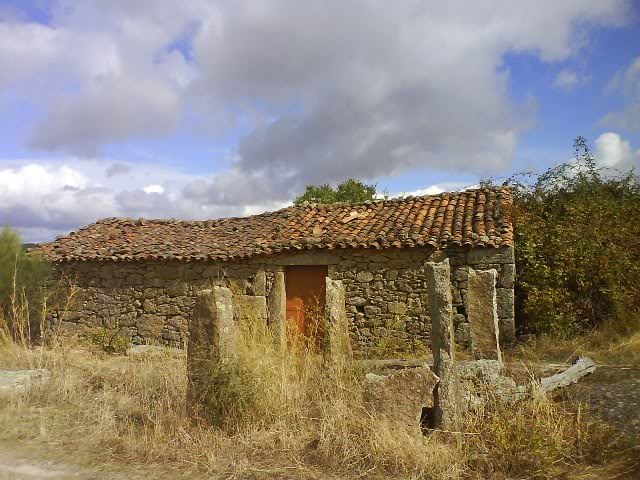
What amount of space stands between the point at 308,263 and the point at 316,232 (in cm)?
81

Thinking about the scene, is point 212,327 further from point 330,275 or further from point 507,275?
point 507,275

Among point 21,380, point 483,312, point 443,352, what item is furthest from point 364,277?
point 21,380

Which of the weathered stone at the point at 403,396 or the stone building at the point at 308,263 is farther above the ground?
the stone building at the point at 308,263

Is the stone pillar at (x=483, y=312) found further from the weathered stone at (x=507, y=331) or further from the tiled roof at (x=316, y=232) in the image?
the weathered stone at (x=507, y=331)

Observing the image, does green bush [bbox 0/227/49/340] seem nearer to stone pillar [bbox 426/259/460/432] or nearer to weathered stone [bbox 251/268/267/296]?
weathered stone [bbox 251/268/267/296]

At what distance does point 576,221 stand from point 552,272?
144 centimetres

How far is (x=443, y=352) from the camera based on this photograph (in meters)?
5.17

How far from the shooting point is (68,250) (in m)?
14.9

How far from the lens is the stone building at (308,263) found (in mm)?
11297

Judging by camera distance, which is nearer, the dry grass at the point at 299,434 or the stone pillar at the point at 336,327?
the dry grass at the point at 299,434

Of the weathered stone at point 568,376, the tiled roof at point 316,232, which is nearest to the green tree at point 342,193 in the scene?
the tiled roof at point 316,232

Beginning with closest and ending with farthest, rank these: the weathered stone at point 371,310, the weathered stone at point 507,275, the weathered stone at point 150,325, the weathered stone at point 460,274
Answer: the weathered stone at point 507,275, the weathered stone at point 460,274, the weathered stone at point 371,310, the weathered stone at point 150,325

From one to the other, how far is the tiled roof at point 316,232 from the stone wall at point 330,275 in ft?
1.09

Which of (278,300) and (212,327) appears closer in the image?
(212,327)
